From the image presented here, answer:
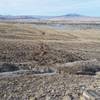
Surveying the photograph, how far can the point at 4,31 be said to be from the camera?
40.9 meters

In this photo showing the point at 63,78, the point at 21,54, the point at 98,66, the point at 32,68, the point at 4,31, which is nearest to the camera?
the point at 63,78

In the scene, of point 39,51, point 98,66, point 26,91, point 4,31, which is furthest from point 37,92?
point 4,31

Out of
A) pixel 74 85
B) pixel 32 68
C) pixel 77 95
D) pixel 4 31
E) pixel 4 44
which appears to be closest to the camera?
pixel 77 95

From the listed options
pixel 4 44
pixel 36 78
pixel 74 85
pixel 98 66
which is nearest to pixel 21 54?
pixel 4 44

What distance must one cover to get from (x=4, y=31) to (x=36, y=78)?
78.9 feet

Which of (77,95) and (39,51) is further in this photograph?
(39,51)

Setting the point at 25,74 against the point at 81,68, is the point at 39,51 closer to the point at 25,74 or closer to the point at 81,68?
the point at 81,68

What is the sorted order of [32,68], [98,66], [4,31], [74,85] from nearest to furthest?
[74,85] < [32,68] < [98,66] < [4,31]

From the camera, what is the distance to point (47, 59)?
77.6 ft

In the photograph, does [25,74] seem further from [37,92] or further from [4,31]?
[4,31]

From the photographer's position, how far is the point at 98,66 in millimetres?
22750

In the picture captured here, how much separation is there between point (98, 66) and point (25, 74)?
5.91 meters

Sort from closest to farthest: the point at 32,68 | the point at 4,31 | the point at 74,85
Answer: the point at 74,85
the point at 32,68
the point at 4,31

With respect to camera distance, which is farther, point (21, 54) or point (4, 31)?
point (4, 31)
